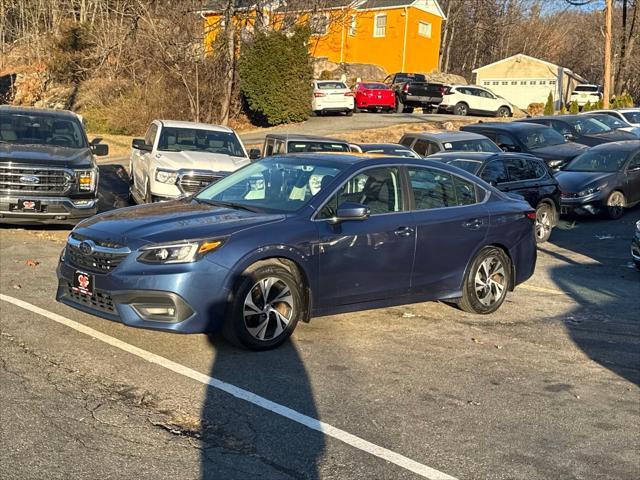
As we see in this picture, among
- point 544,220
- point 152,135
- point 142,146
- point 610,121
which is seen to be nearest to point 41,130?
point 142,146

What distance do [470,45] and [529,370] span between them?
73.9 meters

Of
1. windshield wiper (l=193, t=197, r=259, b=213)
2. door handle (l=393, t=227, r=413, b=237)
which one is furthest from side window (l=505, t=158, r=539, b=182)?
windshield wiper (l=193, t=197, r=259, b=213)

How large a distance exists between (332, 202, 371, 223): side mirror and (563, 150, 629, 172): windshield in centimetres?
1101

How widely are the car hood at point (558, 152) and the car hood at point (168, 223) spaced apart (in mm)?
12836

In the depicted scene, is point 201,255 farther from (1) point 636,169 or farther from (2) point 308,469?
(1) point 636,169

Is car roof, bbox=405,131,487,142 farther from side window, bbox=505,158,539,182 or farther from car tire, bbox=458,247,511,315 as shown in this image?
car tire, bbox=458,247,511,315

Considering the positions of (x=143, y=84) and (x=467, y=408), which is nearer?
(x=467, y=408)

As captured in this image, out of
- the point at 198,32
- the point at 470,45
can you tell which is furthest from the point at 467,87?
the point at 470,45

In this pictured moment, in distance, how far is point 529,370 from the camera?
6.03m

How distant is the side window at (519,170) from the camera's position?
42.3 ft

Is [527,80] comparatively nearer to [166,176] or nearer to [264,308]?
[166,176]

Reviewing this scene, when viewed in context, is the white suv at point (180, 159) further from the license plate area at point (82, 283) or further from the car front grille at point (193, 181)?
the license plate area at point (82, 283)

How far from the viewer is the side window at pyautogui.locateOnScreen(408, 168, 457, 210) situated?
23.4 feet

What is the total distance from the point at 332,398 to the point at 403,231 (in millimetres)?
2179
